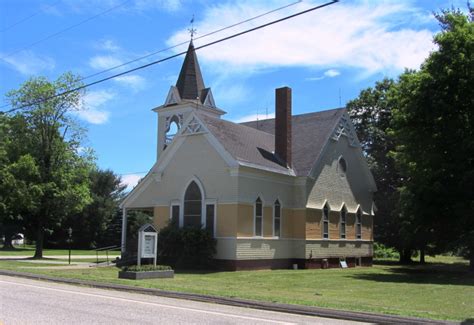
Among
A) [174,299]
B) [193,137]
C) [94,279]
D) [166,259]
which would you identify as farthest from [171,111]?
[174,299]

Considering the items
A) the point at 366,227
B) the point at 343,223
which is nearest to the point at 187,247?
the point at 343,223

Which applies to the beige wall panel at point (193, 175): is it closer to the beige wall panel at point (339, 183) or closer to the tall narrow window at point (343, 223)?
the beige wall panel at point (339, 183)

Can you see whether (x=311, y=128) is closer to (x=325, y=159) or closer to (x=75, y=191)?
(x=325, y=159)

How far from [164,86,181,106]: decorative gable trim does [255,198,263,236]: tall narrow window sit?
51.5ft

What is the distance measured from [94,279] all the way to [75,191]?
19.9 meters

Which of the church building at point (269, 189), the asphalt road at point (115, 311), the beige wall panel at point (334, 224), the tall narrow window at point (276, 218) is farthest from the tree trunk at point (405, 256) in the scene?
the asphalt road at point (115, 311)

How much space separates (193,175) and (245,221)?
161 inches

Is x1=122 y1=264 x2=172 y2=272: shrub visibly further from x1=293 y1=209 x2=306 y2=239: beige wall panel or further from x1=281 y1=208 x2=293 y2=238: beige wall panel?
x1=293 y1=209 x2=306 y2=239: beige wall panel

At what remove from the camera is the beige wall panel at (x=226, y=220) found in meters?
27.0

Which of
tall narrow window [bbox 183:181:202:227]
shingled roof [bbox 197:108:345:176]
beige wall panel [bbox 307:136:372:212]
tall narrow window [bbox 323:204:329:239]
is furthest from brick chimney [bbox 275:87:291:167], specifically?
tall narrow window [bbox 183:181:202:227]

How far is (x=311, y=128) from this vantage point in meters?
36.2

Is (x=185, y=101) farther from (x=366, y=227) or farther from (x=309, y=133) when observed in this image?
(x=366, y=227)

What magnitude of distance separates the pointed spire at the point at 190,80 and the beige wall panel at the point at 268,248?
1661cm

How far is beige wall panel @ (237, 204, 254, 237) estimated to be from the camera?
27.1 metres
